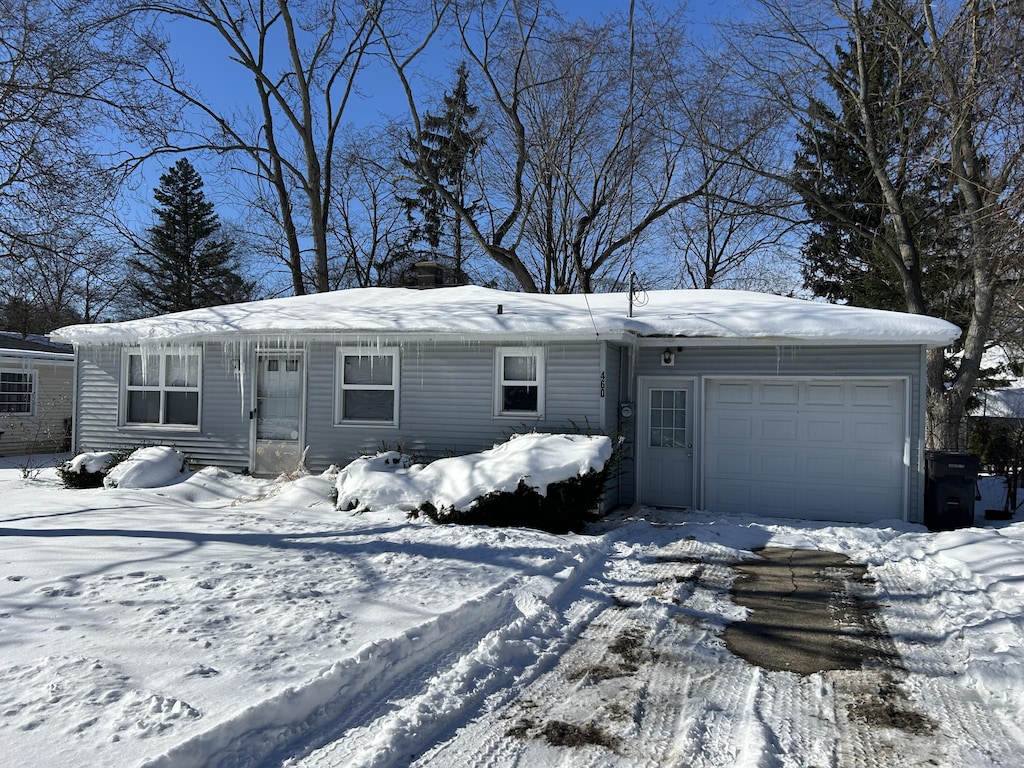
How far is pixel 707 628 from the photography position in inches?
212

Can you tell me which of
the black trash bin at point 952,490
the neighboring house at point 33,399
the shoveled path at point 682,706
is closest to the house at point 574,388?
the black trash bin at point 952,490

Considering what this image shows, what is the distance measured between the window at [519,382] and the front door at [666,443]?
1.73 metres

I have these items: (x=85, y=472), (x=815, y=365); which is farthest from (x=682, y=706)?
(x=85, y=472)

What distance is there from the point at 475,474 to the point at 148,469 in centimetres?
563

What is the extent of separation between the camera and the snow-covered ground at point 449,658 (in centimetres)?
331

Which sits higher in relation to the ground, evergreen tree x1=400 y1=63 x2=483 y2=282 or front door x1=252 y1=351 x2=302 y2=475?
evergreen tree x1=400 y1=63 x2=483 y2=282

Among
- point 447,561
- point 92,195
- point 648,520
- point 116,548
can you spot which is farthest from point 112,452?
point 648,520

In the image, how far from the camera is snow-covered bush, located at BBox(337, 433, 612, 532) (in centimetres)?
852

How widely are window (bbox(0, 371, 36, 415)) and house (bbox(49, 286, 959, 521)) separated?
6.56m

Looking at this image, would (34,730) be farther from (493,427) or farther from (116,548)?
(493,427)

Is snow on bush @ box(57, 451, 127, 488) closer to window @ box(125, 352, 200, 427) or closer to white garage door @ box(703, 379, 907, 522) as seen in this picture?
window @ box(125, 352, 200, 427)

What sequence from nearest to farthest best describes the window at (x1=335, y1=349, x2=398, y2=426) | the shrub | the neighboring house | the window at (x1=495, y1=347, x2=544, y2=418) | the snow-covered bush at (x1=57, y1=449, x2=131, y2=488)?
the shrub → the window at (x1=495, y1=347, x2=544, y2=418) → the snow-covered bush at (x1=57, y1=449, x2=131, y2=488) → the window at (x1=335, y1=349, x2=398, y2=426) → the neighboring house

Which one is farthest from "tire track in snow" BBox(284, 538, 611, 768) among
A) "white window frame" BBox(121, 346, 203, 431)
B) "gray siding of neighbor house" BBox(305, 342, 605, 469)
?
"white window frame" BBox(121, 346, 203, 431)

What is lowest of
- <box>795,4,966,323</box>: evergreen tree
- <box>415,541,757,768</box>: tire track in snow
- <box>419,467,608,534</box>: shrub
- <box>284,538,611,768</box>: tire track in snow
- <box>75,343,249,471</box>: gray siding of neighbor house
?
<box>415,541,757,768</box>: tire track in snow
